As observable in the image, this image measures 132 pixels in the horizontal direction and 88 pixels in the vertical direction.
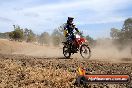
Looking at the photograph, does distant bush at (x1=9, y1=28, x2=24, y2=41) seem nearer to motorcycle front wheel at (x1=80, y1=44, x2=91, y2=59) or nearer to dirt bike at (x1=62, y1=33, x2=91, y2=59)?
dirt bike at (x1=62, y1=33, x2=91, y2=59)

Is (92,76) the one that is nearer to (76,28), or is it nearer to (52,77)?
(52,77)

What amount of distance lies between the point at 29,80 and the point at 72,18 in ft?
33.9

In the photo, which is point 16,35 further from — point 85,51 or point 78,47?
point 85,51

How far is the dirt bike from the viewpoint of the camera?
21.5 meters

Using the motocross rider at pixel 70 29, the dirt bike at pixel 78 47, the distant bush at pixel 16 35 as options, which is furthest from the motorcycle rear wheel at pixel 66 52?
the distant bush at pixel 16 35

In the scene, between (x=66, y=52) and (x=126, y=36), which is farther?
(x=126, y=36)

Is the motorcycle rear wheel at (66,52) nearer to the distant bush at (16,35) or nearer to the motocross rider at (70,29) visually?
the motocross rider at (70,29)

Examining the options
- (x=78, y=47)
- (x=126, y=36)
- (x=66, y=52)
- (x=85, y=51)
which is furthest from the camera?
→ (x=126, y=36)

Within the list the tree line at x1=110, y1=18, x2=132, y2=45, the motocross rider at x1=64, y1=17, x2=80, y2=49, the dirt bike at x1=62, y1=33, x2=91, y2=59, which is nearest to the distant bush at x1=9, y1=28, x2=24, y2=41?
the tree line at x1=110, y1=18, x2=132, y2=45

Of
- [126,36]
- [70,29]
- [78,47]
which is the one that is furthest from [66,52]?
[126,36]

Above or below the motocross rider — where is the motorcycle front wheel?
below

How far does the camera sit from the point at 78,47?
2203cm

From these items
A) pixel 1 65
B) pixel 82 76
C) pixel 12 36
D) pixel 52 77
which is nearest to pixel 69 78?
pixel 52 77

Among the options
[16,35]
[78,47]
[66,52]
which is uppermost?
[16,35]
